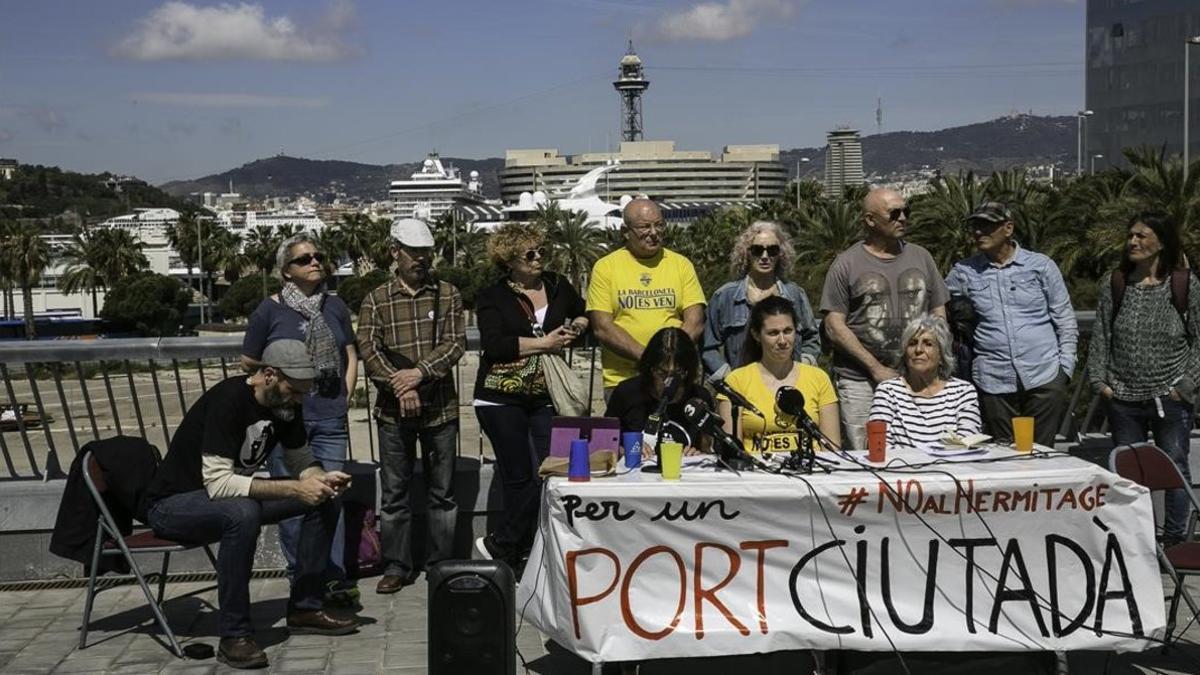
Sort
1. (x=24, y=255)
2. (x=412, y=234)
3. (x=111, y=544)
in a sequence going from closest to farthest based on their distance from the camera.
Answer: (x=111, y=544) → (x=412, y=234) → (x=24, y=255)

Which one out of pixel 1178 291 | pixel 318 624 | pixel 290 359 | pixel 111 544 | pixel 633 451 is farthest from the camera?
pixel 1178 291

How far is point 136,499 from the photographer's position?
6.04 meters

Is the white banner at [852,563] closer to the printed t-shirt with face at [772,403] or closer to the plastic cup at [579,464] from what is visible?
the plastic cup at [579,464]

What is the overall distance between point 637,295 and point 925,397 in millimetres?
1582

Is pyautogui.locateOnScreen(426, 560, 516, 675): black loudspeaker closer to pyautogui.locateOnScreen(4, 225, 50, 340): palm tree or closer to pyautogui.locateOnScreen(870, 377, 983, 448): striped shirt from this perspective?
pyautogui.locateOnScreen(870, 377, 983, 448): striped shirt

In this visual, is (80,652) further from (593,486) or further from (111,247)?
(111,247)

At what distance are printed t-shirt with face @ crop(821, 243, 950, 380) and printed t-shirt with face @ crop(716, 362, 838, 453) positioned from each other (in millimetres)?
752

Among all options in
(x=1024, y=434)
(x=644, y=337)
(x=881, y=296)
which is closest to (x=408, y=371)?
(x=644, y=337)

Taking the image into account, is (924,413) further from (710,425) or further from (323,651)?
(323,651)

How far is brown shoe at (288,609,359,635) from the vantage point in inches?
244

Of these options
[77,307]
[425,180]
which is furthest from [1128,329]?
[425,180]

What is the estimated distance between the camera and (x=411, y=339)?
681cm

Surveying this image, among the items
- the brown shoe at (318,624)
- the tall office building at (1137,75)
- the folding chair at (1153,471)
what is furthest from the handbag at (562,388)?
the tall office building at (1137,75)

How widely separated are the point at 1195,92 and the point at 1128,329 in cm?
7338
